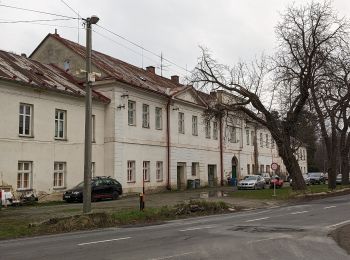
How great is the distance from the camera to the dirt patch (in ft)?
37.7

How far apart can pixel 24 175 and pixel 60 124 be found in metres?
4.78

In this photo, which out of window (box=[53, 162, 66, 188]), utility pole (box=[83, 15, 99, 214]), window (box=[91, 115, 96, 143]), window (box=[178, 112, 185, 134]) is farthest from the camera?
window (box=[178, 112, 185, 134])

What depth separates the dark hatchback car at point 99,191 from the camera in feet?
98.7

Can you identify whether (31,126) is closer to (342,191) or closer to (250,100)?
(250,100)

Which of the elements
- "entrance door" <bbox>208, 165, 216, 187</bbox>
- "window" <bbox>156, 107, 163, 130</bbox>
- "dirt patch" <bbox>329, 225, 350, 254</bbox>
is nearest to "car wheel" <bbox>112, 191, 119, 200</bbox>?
"window" <bbox>156, 107, 163, 130</bbox>

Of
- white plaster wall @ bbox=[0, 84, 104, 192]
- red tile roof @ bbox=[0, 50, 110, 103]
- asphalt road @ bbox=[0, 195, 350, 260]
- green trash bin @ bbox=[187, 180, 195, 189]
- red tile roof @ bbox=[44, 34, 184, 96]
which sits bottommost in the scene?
asphalt road @ bbox=[0, 195, 350, 260]

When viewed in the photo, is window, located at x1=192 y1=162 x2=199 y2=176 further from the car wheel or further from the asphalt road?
the asphalt road

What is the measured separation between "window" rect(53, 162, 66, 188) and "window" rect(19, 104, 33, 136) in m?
3.13

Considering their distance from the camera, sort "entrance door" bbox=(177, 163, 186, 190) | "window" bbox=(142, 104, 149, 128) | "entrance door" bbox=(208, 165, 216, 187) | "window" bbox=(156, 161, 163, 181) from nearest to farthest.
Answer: "window" bbox=(142, 104, 149, 128), "window" bbox=(156, 161, 163, 181), "entrance door" bbox=(177, 163, 186, 190), "entrance door" bbox=(208, 165, 216, 187)

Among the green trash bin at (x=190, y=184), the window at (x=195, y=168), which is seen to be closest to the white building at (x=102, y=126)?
the window at (x=195, y=168)

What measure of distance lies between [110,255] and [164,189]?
32413mm

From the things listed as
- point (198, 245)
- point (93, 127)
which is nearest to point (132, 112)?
point (93, 127)

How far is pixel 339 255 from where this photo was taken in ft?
33.6

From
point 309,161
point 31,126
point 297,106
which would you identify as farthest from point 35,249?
point 309,161
